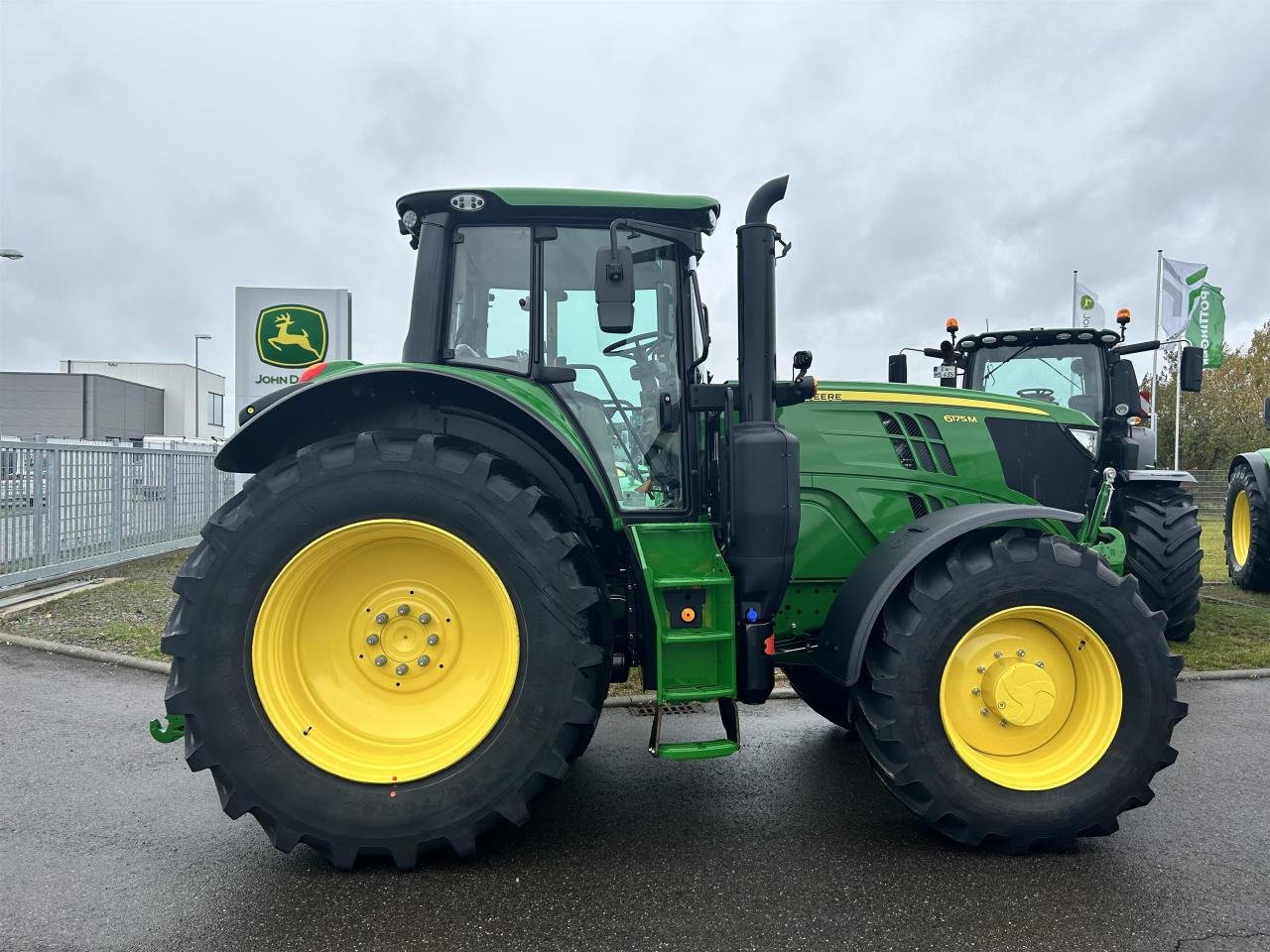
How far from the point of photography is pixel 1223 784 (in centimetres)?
337

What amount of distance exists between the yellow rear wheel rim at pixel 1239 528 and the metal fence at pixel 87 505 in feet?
40.9

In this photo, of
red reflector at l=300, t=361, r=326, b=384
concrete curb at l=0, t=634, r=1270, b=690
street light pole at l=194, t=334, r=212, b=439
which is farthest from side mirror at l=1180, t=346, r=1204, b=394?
street light pole at l=194, t=334, r=212, b=439

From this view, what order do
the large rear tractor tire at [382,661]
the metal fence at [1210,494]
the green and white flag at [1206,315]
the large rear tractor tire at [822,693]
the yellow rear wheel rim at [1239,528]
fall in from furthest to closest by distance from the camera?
1. the metal fence at [1210,494]
2. the green and white flag at [1206,315]
3. the yellow rear wheel rim at [1239,528]
4. the large rear tractor tire at [822,693]
5. the large rear tractor tire at [382,661]

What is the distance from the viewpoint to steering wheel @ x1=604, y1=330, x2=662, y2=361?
124 inches

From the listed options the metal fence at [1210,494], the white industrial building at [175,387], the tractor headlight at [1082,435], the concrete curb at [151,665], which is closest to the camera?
the tractor headlight at [1082,435]

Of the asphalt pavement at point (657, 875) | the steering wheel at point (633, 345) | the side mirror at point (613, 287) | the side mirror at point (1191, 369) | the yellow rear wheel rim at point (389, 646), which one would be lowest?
the asphalt pavement at point (657, 875)

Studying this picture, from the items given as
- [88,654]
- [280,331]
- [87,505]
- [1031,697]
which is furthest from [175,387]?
[1031,697]

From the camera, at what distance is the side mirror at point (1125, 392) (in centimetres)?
653

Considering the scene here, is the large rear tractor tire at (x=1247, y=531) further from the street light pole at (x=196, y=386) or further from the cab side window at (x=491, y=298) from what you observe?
the street light pole at (x=196, y=386)

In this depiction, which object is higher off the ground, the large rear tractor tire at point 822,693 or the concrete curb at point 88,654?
the large rear tractor tire at point 822,693

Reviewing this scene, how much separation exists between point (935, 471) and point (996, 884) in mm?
1713

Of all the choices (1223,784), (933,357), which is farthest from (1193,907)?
(933,357)

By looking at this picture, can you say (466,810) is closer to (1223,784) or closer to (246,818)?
(246,818)

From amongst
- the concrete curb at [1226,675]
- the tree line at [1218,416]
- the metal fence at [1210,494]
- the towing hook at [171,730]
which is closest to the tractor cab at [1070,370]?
the concrete curb at [1226,675]
